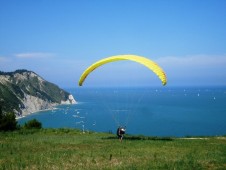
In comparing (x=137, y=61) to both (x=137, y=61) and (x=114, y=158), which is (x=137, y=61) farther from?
(x=114, y=158)

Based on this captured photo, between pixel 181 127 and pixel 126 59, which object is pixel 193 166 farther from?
pixel 181 127

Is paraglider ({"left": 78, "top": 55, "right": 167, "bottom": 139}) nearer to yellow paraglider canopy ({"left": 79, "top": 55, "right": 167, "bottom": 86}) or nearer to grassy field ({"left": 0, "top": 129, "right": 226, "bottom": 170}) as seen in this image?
yellow paraglider canopy ({"left": 79, "top": 55, "right": 167, "bottom": 86})

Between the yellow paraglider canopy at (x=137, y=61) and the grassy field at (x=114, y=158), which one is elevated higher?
the yellow paraglider canopy at (x=137, y=61)

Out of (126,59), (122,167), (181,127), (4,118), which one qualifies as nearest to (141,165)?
(122,167)

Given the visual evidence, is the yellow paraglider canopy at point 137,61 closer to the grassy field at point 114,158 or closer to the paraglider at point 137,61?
the paraglider at point 137,61

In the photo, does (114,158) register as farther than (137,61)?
No

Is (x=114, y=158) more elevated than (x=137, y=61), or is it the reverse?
(x=137, y=61)

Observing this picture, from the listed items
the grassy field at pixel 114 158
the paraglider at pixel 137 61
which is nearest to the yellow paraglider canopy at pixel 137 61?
the paraglider at pixel 137 61

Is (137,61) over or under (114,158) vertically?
over

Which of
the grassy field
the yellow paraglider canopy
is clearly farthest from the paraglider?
the grassy field

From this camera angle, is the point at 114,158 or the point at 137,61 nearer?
the point at 114,158

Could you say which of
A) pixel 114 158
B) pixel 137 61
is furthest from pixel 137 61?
pixel 114 158
